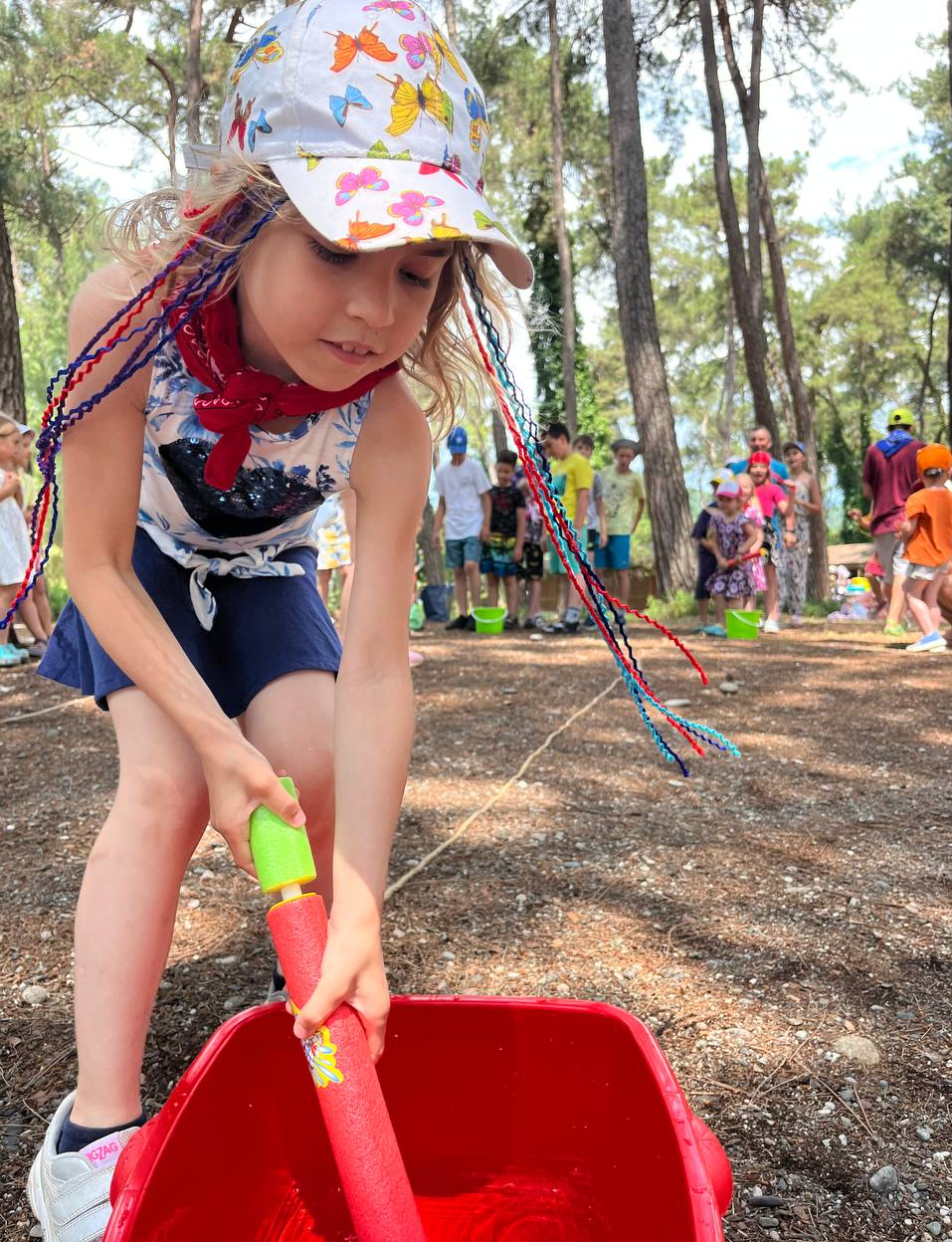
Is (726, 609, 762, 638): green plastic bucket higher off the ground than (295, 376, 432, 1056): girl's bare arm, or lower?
lower

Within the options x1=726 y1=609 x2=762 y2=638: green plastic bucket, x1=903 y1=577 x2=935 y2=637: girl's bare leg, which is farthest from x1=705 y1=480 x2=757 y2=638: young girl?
x1=903 y1=577 x2=935 y2=637: girl's bare leg

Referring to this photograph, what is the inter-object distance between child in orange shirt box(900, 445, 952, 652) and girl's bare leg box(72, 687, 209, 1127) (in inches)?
192

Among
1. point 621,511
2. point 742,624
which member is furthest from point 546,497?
point 621,511

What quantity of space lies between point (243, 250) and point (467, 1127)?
3.27 ft

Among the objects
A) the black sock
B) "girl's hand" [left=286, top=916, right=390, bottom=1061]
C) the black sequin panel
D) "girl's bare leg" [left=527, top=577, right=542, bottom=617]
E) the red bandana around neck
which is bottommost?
the black sock

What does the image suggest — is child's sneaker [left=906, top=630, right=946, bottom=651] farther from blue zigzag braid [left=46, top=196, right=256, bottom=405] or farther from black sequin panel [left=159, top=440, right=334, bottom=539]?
blue zigzag braid [left=46, top=196, right=256, bottom=405]

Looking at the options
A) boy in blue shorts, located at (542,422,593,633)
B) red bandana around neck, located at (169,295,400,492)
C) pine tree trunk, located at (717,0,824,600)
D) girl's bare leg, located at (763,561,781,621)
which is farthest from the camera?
pine tree trunk, located at (717,0,824,600)

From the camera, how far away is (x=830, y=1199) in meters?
1.17

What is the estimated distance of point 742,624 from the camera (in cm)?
589

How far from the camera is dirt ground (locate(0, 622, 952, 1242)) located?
50.6 inches

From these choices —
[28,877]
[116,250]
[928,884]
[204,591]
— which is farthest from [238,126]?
[928,884]

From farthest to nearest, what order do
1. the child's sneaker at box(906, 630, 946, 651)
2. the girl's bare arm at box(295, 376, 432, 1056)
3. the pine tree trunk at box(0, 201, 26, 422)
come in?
1. the pine tree trunk at box(0, 201, 26, 422)
2. the child's sneaker at box(906, 630, 946, 651)
3. the girl's bare arm at box(295, 376, 432, 1056)

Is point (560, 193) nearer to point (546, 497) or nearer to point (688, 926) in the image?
point (688, 926)

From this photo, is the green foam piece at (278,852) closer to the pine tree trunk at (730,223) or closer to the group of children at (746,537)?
the group of children at (746,537)
